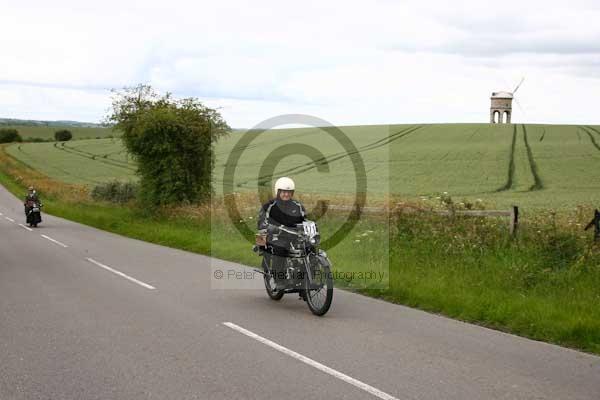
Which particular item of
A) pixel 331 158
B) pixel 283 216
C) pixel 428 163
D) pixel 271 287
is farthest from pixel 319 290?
pixel 331 158

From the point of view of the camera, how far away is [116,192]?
3756cm

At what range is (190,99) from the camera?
95.1ft

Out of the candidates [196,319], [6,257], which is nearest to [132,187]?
[6,257]

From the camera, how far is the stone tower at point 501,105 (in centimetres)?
9994

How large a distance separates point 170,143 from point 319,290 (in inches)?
762

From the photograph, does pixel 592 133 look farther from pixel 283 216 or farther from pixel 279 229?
pixel 279 229

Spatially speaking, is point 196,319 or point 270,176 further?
point 270,176

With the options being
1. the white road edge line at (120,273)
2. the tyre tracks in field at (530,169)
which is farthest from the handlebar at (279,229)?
the tyre tracks in field at (530,169)

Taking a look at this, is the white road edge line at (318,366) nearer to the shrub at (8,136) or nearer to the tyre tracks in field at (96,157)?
the tyre tracks in field at (96,157)

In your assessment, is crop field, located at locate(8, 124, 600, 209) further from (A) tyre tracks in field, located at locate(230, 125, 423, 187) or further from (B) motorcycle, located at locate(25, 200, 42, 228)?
(B) motorcycle, located at locate(25, 200, 42, 228)

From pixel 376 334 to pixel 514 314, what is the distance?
2.13 meters

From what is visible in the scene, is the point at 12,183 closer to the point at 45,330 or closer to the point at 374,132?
the point at 374,132

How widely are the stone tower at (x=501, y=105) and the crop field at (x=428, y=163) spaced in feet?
108

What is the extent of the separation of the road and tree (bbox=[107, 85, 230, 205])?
629 inches
